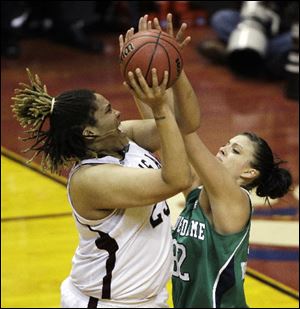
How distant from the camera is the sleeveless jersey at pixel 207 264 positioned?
13.3 ft

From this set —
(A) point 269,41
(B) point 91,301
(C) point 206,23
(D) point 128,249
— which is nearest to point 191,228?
(D) point 128,249

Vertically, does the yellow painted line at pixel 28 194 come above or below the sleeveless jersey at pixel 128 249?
above

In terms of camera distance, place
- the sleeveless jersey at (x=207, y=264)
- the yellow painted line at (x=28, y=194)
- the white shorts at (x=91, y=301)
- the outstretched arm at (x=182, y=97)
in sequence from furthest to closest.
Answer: the yellow painted line at (x=28, y=194), the sleeveless jersey at (x=207, y=264), the white shorts at (x=91, y=301), the outstretched arm at (x=182, y=97)

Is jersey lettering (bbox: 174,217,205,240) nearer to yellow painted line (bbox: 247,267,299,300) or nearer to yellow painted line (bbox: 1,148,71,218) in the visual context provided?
yellow painted line (bbox: 247,267,299,300)

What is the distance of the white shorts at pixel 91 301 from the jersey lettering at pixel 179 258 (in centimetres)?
15

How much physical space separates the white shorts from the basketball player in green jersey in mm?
177

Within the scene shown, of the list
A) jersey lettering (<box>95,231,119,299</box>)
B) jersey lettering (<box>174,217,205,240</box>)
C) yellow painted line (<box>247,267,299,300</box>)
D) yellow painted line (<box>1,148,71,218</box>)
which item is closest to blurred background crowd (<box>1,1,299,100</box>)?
yellow painted line (<box>1,148,71,218</box>)

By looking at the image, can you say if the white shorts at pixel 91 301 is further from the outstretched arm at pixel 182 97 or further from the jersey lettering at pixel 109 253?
the outstretched arm at pixel 182 97

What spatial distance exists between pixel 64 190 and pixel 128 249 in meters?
3.67

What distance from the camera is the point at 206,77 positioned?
10.4 meters

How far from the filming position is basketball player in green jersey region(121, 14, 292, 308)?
156 inches

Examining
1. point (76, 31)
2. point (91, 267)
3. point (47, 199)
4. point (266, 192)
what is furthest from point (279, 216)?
point (76, 31)

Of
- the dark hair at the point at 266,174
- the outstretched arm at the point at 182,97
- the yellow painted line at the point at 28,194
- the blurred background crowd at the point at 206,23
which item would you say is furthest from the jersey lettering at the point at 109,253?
the blurred background crowd at the point at 206,23

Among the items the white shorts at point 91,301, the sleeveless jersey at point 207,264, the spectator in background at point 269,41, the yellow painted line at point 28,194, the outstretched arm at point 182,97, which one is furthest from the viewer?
the spectator in background at point 269,41
